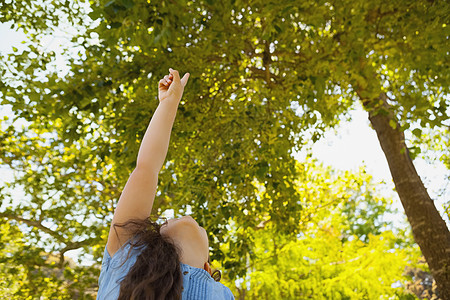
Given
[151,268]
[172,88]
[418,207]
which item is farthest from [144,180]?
[418,207]

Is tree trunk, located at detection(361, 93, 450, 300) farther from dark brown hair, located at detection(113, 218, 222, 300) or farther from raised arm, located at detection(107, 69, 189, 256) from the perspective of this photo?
dark brown hair, located at detection(113, 218, 222, 300)

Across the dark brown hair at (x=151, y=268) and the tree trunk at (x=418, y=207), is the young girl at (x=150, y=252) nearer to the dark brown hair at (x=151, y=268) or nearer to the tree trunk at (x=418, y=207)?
the dark brown hair at (x=151, y=268)

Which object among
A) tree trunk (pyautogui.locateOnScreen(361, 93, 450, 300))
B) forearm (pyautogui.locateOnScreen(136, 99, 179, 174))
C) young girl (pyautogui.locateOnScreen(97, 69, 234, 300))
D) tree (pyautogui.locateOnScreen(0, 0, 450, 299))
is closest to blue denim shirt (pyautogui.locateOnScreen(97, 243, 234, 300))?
young girl (pyautogui.locateOnScreen(97, 69, 234, 300))

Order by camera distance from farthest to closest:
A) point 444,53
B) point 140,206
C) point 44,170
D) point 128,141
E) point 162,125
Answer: point 44,170
point 128,141
point 444,53
point 162,125
point 140,206

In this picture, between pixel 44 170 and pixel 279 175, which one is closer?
pixel 279 175

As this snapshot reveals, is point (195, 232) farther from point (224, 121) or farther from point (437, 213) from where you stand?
point (437, 213)

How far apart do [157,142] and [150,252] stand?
0.44 meters

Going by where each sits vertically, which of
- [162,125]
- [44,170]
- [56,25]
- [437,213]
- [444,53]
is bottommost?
[162,125]

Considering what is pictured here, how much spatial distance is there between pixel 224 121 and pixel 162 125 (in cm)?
365

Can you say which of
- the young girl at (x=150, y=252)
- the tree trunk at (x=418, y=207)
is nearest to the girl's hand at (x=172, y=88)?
the young girl at (x=150, y=252)

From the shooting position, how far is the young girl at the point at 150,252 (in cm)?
118

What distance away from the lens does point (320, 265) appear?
1125 centimetres

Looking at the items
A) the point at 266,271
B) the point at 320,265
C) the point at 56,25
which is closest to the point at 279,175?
the point at 56,25

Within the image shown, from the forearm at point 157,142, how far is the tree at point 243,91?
2.36m
